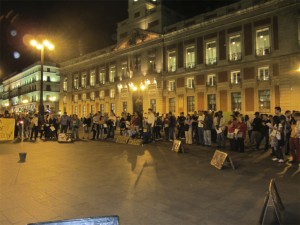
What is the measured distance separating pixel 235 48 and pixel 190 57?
238 inches

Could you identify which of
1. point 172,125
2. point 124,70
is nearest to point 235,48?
point 172,125

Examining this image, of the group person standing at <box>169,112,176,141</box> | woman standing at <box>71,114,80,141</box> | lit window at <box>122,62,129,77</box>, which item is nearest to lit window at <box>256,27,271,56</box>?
person standing at <box>169,112,176,141</box>

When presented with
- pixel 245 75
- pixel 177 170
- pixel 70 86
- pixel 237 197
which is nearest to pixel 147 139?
pixel 177 170

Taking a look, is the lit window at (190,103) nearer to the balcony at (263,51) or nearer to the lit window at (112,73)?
the balcony at (263,51)

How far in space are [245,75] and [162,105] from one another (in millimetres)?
11722

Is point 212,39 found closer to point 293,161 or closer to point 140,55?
point 140,55

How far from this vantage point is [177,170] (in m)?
8.07

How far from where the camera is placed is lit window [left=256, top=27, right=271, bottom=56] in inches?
1039

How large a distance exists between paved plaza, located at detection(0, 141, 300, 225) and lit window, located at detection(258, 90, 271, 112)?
18358 mm

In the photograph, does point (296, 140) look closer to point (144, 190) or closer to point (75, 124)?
point (144, 190)

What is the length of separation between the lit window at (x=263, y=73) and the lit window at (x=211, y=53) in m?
5.32

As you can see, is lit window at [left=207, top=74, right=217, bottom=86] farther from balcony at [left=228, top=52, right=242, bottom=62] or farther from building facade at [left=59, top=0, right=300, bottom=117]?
balcony at [left=228, top=52, right=242, bottom=62]

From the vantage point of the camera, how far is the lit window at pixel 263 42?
26.4 m

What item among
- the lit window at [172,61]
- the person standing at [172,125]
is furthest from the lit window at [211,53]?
the person standing at [172,125]
